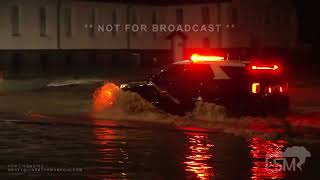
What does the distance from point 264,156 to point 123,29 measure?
104 ft

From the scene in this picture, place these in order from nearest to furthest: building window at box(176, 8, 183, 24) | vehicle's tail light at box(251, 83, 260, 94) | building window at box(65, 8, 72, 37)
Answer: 1. vehicle's tail light at box(251, 83, 260, 94)
2. building window at box(65, 8, 72, 37)
3. building window at box(176, 8, 183, 24)

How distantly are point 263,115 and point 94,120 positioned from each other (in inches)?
153

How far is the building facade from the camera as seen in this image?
39.0 meters

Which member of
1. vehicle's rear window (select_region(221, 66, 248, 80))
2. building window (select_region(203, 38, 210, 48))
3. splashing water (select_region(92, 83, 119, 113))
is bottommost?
splashing water (select_region(92, 83, 119, 113))

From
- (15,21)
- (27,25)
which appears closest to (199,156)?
(27,25)

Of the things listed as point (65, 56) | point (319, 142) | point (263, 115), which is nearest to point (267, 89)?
point (263, 115)

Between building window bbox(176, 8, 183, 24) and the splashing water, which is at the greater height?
building window bbox(176, 8, 183, 24)

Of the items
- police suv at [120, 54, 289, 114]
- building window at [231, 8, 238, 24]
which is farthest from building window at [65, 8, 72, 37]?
police suv at [120, 54, 289, 114]

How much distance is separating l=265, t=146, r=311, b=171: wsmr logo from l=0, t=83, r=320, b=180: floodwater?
0.20ft

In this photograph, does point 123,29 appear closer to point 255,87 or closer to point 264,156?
point 255,87

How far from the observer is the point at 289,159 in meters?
10.4

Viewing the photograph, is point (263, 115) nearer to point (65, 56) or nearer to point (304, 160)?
point (304, 160)

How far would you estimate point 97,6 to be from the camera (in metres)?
41.5

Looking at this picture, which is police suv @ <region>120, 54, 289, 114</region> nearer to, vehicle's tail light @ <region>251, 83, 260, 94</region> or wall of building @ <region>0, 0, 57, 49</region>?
vehicle's tail light @ <region>251, 83, 260, 94</region>
